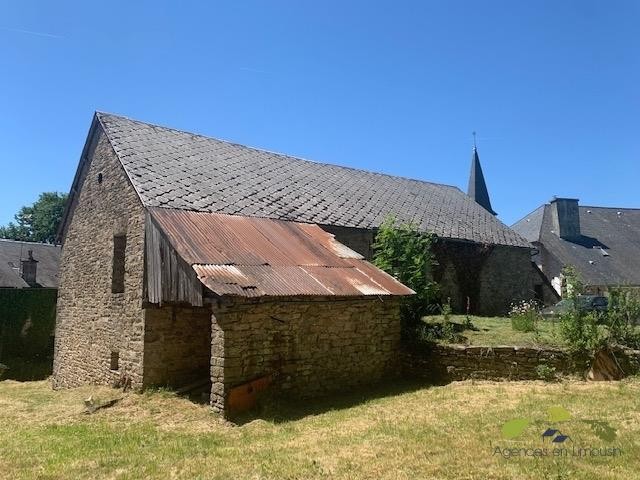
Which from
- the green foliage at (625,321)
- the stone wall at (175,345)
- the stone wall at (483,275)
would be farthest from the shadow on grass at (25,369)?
the green foliage at (625,321)

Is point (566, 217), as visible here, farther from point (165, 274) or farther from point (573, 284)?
point (165, 274)

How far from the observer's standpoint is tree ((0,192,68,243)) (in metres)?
46.3

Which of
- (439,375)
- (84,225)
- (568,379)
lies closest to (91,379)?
(84,225)

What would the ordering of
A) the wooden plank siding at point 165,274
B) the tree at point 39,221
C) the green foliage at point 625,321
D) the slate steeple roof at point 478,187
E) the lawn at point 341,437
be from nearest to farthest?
the lawn at point 341,437 → the wooden plank siding at point 165,274 → the green foliage at point 625,321 → the slate steeple roof at point 478,187 → the tree at point 39,221

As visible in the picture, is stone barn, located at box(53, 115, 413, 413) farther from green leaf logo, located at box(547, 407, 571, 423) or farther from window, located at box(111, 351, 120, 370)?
green leaf logo, located at box(547, 407, 571, 423)

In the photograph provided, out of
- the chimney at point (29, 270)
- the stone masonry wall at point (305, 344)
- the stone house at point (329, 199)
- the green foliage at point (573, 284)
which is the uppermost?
the stone house at point (329, 199)

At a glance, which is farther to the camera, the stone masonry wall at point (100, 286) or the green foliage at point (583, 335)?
the stone masonry wall at point (100, 286)

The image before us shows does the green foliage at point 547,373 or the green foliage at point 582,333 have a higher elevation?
the green foliage at point 582,333

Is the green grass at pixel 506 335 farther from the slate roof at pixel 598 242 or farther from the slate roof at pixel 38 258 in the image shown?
the slate roof at pixel 38 258

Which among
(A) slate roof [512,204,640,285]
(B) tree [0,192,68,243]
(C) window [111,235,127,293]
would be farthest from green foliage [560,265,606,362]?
(B) tree [0,192,68,243]

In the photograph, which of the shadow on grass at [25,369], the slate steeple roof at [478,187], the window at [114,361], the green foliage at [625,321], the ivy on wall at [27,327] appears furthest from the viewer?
the slate steeple roof at [478,187]

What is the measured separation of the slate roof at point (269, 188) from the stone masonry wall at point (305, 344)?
3.74 m

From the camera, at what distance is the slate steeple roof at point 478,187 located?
30984 mm

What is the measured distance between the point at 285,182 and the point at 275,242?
4.78m
